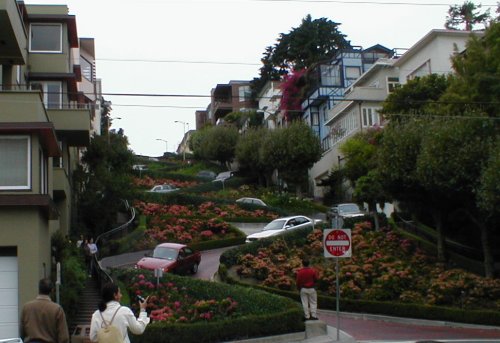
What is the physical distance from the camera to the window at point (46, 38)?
124 feet

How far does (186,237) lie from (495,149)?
2177cm

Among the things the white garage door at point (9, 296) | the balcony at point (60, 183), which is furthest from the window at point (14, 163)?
the balcony at point (60, 183)

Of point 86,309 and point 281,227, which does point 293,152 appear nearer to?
point 281,227

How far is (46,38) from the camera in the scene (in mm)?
38094

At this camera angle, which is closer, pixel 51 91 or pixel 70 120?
pixel 70 120

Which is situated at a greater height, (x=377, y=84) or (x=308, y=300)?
(x=377, y=84)

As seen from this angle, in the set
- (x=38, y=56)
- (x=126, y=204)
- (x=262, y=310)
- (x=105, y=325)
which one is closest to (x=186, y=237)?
(x=126, y=204)

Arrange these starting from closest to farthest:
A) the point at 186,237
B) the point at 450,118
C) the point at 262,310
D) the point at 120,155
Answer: the point at 262,310, the point at 450,118, the point at 186,237, the point at 120,155

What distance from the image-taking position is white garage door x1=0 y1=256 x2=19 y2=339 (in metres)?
22.8

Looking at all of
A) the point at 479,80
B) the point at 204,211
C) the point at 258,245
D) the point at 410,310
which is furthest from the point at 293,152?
the point at 410,310

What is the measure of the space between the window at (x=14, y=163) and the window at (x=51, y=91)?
1339cm

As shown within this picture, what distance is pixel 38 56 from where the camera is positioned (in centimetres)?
3775

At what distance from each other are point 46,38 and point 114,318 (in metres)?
29.5

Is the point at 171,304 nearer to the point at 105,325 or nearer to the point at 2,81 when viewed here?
the point at 2,81
